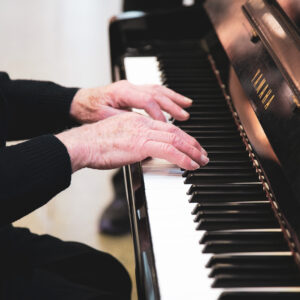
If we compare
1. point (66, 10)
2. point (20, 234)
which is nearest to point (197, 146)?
point (20, 234)

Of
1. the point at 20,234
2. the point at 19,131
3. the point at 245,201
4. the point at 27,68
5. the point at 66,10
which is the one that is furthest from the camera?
the point at 66,10

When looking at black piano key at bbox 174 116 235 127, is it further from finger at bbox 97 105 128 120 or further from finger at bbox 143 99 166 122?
finger at bbox 97 105 128 120

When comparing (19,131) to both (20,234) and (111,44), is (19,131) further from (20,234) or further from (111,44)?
(111,44)

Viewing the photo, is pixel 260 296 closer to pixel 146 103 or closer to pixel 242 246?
pixel 242 246

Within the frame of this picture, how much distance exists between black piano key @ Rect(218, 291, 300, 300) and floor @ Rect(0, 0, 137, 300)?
939 mm

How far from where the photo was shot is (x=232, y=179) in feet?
2.75

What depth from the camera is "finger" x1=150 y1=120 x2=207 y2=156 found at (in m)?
0.86

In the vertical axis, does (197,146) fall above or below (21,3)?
above

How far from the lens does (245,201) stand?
791mm

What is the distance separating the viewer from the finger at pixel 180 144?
85 cm

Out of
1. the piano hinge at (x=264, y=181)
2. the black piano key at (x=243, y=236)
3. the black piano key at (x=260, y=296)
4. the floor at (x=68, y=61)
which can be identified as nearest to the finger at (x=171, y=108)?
the piano hinge at (x=264, y=181)

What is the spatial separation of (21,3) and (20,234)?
2862 mm

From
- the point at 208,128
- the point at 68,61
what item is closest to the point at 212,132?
the point at 208,128

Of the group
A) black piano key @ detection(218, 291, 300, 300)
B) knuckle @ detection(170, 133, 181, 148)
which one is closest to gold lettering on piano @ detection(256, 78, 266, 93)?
knuckle @ detection(170, 133, 181, 148)
